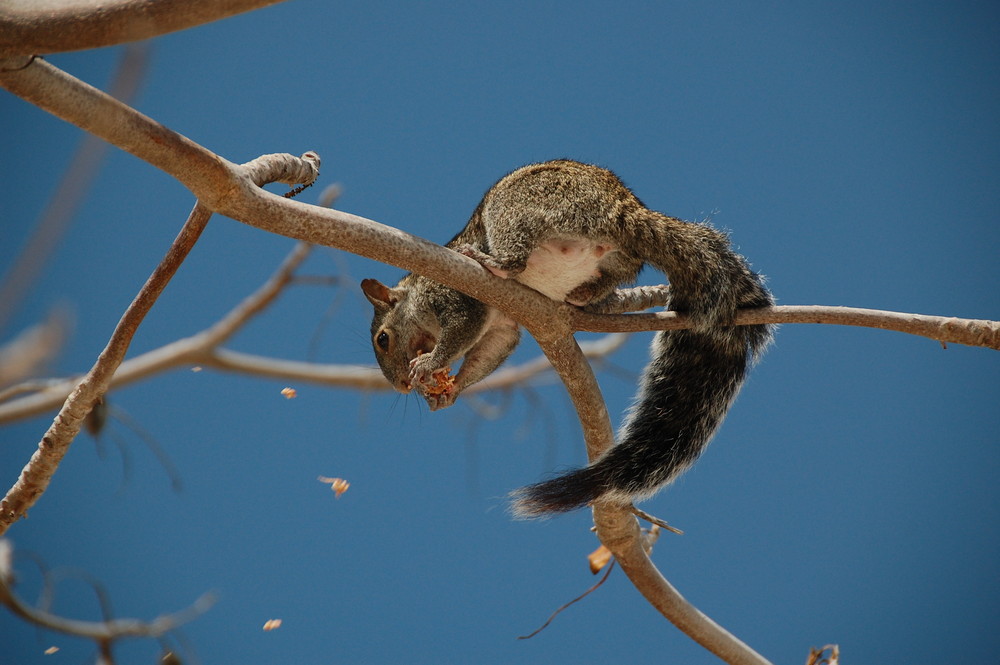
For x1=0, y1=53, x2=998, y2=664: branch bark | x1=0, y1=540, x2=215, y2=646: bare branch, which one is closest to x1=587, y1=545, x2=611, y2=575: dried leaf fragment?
x1=0, y1=53, x2=998, y2=664: branch bark

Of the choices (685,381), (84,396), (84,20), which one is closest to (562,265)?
(685,381)

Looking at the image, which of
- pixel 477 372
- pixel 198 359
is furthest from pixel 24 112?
pixel 477 372

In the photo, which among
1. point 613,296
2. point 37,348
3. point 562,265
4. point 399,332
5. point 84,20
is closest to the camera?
point 37,348

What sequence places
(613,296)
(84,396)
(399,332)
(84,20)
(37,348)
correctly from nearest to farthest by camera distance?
(37,348), (84,20), (84,396), (613,296), (399,332)

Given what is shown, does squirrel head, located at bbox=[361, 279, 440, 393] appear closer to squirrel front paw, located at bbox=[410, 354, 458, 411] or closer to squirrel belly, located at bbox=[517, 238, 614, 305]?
squirrel front paw, located at bbox=[410, 354, 458, 411]

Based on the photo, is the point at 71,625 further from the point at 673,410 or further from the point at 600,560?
the point at 673,410

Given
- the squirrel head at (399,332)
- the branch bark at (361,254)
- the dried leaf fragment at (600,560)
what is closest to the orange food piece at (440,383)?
the squirrel head at (399,332)

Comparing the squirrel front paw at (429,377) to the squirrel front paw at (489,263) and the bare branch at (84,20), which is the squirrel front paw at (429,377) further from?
the bare branch at (84,20)
